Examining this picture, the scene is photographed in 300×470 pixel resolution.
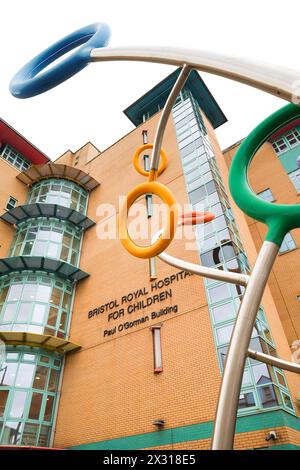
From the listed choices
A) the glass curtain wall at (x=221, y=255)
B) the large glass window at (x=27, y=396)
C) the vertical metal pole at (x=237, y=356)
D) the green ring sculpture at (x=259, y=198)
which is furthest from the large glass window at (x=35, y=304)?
the vertical metal pole at (x=237, y=356)

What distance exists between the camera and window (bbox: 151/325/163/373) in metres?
12.6

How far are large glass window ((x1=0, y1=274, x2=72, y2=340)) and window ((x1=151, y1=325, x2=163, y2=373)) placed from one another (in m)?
5.69

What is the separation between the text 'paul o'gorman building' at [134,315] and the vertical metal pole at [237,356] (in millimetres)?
8307

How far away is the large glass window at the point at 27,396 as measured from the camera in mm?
13188

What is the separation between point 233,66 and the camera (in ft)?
10.7

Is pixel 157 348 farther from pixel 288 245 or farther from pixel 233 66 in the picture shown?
pixel 233 66

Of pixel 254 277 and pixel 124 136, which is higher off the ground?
pixel 124 136

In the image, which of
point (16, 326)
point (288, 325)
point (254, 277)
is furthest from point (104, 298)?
point (254, 277)

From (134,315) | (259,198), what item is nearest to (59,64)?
(259,198)

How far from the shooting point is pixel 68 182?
23422mm

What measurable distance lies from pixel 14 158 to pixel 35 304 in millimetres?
13806

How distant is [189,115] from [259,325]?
14761 mm

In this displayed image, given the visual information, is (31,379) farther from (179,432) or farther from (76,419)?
(179,432)
